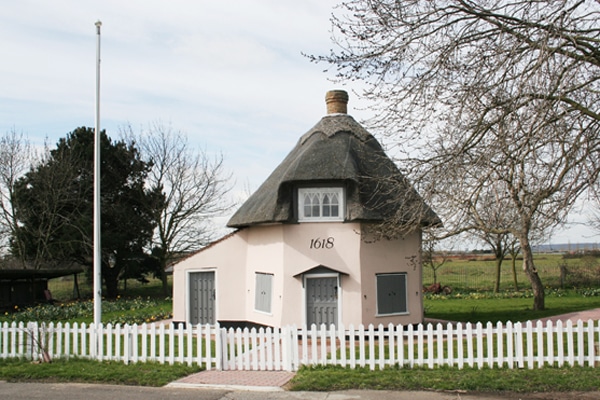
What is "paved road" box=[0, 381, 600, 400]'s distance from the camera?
1035 centimetres

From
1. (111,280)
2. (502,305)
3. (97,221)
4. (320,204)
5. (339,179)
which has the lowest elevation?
(502,305)

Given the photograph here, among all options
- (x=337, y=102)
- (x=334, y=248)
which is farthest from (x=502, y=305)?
(x=337, y=102)

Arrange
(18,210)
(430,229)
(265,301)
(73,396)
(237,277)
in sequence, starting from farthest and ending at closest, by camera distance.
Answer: (18,210) → (237,277) → (265,301) → (430,229) → (73,396)

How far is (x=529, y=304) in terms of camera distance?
92.4ft

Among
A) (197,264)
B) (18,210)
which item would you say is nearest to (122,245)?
(18,210)

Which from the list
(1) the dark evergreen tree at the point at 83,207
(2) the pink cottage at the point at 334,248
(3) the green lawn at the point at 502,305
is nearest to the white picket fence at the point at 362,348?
(2) the pink cottage at the point at 334,248

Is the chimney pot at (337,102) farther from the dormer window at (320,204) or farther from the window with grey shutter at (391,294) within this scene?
the window with grey shutter at (391,294)

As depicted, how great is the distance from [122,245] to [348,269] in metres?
22.0

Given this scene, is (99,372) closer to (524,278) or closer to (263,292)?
(263,292)

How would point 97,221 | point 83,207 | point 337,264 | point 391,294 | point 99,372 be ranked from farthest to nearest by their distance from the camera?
point 83,207, point 391,294, point 337,264, point 97,221, point 99,372

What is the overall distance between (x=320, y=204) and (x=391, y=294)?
11.6 feet

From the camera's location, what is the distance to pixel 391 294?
18.3 meters

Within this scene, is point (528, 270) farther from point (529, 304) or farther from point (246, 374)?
point (246, 374)

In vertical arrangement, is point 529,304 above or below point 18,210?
below
